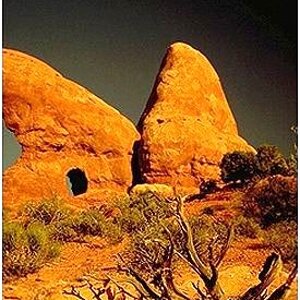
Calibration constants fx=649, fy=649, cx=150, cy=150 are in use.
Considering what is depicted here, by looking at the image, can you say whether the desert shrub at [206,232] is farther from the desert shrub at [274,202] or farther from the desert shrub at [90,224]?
the desert shrub at [90,224]

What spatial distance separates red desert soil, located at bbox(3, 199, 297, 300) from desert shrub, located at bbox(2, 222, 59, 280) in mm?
35

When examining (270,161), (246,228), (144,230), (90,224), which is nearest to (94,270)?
(144,230)

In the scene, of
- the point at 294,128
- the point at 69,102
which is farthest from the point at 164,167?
the point at 294,128

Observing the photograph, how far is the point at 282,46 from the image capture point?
7.47 ft

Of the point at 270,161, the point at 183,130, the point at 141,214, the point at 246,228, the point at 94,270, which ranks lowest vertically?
the point at 94,270

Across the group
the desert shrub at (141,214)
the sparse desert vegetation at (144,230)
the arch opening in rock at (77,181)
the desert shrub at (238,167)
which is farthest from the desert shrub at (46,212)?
the desert shrub at (238,167)

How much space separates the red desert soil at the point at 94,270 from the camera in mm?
2332

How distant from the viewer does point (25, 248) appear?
262cm

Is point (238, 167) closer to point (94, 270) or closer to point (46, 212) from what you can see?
point (46, 212)

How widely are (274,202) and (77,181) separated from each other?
2190 millimetres

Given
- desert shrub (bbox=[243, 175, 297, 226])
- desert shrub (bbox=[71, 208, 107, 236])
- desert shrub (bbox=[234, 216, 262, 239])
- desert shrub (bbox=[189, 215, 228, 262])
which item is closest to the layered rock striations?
desert shrub (bbox=[243, 175, 297, 226])

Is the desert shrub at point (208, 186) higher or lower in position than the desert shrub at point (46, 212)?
higher

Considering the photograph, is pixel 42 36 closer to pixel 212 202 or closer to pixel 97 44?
pixel 97 44

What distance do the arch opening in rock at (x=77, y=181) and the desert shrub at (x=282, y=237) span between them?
4.54ft
